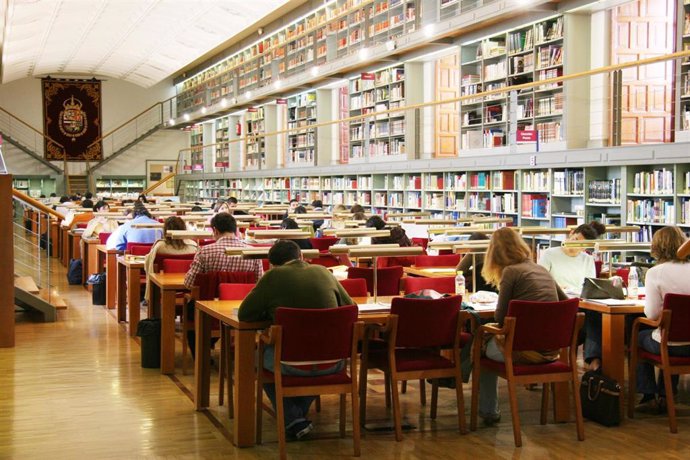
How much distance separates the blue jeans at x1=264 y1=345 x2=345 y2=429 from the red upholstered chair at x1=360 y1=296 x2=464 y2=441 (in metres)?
0.29

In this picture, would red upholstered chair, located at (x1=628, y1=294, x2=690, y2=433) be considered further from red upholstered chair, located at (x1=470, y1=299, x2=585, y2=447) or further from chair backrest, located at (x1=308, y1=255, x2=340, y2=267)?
chair backrest, located at (x1=308, y1=255, x2=340, y2=267)

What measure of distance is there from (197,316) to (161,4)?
16931 millimetres

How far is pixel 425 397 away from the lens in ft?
17.5

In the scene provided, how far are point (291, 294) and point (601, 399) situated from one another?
1784mm

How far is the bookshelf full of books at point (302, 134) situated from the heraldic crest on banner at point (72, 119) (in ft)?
41.8

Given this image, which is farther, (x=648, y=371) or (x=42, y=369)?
(x=42, y=369)

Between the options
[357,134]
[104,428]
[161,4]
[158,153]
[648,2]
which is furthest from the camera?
[158,153]

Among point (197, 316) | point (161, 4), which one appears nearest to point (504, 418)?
point (197, 316)

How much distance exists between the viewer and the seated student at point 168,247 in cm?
707

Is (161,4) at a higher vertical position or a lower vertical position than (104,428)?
higher

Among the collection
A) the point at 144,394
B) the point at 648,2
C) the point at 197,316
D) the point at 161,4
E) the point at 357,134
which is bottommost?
the point at 144,394

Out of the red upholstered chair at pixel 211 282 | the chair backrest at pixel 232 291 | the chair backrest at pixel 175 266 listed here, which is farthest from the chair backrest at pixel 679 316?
the chair backrest at pixel 175 266

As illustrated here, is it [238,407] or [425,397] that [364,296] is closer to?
[425,397]

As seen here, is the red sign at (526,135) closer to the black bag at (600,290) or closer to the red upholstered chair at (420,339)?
the black bag at (600,290)
